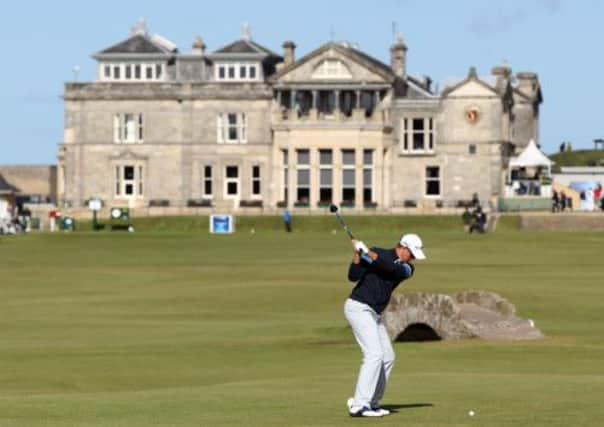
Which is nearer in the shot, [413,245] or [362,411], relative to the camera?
[362,411]

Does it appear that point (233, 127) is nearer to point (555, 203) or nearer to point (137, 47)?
point (137, 47)

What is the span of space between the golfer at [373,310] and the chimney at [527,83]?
124789 millimetres

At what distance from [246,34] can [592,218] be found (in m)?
39.2

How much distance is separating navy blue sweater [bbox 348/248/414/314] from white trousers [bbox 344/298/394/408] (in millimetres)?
104

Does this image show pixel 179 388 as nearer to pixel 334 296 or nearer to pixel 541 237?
pixel 334 296

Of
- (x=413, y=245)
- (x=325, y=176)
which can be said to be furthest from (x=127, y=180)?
(x=413, y=245)

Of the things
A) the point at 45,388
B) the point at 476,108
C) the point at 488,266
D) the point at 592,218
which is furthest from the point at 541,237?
the point at 45,388

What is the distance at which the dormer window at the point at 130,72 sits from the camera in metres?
139

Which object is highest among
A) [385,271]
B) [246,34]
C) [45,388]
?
[246,34]

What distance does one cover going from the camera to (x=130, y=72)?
139375 mm

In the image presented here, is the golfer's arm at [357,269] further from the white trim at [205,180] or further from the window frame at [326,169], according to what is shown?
the white trim at [205,180]

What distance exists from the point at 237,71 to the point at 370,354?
116 metres

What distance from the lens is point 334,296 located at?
53.8 m

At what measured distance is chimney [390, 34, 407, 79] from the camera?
140m
